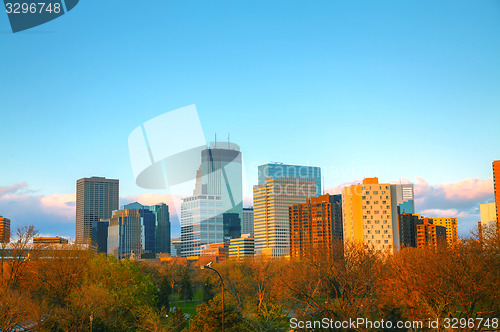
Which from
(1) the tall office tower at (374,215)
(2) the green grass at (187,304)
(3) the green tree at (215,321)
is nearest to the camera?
(3) the green tree at (215,321)

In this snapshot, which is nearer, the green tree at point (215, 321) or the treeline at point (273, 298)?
the green tree at point (215, 321)

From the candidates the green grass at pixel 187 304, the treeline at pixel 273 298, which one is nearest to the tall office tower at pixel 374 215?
the green grass at pixel 187 304

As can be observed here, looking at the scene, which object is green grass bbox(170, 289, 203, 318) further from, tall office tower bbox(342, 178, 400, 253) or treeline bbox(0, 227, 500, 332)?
tall office tower bbox(342, 178, 400, 253)

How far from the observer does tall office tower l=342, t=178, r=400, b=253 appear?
178875mm

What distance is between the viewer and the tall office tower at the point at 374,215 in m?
179

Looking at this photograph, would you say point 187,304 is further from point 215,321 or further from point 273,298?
point 215,321

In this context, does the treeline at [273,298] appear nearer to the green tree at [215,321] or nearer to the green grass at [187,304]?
the green tree at [215,321]

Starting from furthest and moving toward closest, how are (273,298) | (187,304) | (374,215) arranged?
(374,215) < (187,304) < (273,298)

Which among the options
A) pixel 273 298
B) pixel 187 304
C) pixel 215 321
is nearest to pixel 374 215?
pixel 187 304

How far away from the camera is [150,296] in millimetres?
78062

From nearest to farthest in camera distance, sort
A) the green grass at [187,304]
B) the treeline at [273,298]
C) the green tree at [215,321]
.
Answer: the green tree at [215,321], the treeline at [273,298], the green grass at [187,304]

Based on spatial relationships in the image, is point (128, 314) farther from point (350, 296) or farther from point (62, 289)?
point (350, 296)

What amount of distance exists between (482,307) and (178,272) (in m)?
104

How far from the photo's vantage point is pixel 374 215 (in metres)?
181
